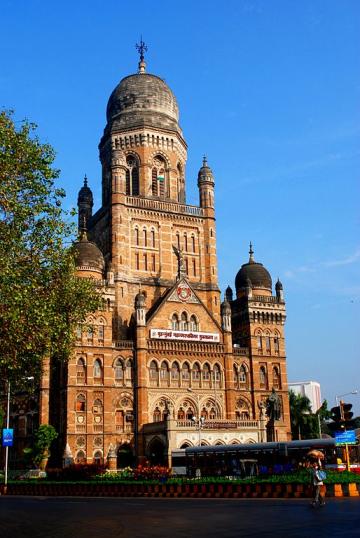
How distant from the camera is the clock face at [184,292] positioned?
64.2 metres

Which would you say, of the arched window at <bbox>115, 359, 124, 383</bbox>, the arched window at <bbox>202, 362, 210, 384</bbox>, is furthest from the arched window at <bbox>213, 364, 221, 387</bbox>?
the arched window at <bbox>115, 359, 124, 383</bbox>

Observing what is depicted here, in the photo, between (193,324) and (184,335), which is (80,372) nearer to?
(184,335)

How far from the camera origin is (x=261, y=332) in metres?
68.5

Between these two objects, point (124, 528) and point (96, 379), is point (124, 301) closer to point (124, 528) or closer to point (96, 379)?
point (96, 379)

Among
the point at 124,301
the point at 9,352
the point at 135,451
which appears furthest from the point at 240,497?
the point at 124,301

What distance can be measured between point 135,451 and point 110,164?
97.8 ft

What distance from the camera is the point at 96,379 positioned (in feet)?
193

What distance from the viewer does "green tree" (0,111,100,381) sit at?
26.1 m

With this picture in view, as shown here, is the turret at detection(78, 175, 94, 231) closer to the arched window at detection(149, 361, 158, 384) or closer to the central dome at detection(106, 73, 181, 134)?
the central dome at detection(106, 73, 181, 134)

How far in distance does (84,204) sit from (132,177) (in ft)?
35.9

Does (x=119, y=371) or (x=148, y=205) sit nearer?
(x=119, y=371)

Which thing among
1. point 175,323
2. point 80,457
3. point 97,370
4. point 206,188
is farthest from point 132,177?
point 80,457

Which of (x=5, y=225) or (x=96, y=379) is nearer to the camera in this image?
(x=5, y=225)

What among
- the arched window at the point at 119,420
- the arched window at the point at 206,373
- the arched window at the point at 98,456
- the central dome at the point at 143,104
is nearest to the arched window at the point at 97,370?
the arched window at the point at 119,420
